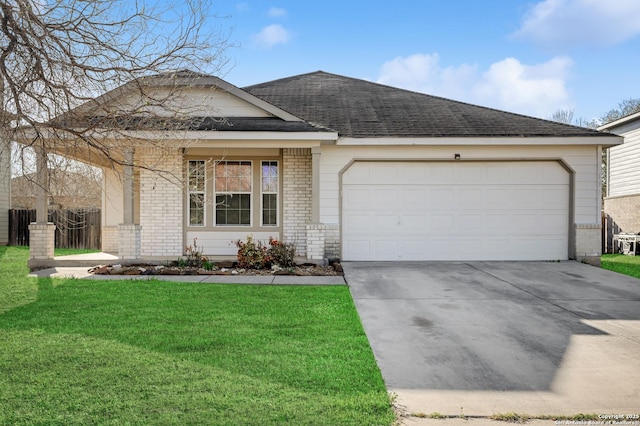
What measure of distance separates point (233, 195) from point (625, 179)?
17260 mm

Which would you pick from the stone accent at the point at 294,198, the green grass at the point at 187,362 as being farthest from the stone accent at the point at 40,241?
the stone accent at the point at 294,198

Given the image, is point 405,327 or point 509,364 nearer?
point 509,364

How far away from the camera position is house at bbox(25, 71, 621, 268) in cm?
1040

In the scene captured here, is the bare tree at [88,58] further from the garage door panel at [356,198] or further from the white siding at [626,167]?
the white siding at [626,167]

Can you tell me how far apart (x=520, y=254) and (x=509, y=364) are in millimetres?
7741

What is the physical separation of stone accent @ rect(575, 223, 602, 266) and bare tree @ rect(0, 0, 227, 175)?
1011cm

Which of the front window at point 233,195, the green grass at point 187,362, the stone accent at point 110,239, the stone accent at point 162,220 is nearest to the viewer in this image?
the green grass at point 187,362

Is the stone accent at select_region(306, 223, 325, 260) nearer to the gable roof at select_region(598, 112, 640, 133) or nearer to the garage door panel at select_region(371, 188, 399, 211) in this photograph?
the garage door panel at select_region(371, 188, 399, 211)

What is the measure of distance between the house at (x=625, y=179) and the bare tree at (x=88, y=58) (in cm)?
1686

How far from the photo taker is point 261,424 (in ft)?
→ 8.77

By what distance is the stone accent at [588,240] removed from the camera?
34.4 feet

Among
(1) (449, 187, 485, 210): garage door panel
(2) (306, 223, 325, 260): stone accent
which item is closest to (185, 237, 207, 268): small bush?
(2) (306, 223, 325, 260): stone accent

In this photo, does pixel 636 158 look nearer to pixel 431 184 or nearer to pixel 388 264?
pixel 431 184

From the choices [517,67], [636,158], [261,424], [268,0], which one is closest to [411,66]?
[517,67]
